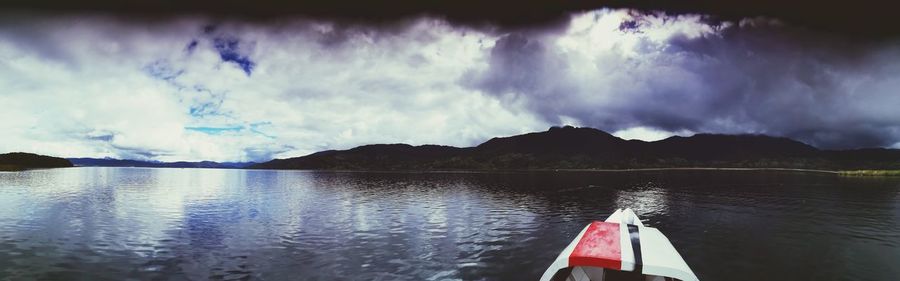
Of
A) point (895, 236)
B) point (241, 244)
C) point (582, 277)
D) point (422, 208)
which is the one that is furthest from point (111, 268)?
point (895, 236)

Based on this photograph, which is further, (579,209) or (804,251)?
(579,209)

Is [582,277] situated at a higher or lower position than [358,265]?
higher

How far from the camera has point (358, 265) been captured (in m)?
27.1

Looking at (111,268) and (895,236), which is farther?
(895,236)

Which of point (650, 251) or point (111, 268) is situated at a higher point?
point (650, 251)

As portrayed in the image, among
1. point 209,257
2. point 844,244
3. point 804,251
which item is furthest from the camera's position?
point 844,244

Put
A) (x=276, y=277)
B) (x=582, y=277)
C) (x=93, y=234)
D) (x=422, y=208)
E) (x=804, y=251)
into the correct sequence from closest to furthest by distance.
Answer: (x=582, y=277) < (x=276, y=277) < (x=804, y=251) < (x=93, y=234) < (x=422, y=208)

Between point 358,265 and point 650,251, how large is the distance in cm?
1730

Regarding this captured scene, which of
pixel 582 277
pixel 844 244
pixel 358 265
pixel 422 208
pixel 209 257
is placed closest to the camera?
pixel 582 277

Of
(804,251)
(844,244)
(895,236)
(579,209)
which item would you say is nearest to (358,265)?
(804,251)

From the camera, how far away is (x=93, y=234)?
3769 centimetres

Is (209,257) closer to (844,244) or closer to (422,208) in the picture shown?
(422,208)

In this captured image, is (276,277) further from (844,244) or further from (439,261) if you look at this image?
(844,244)

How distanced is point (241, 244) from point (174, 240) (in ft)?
21.1
